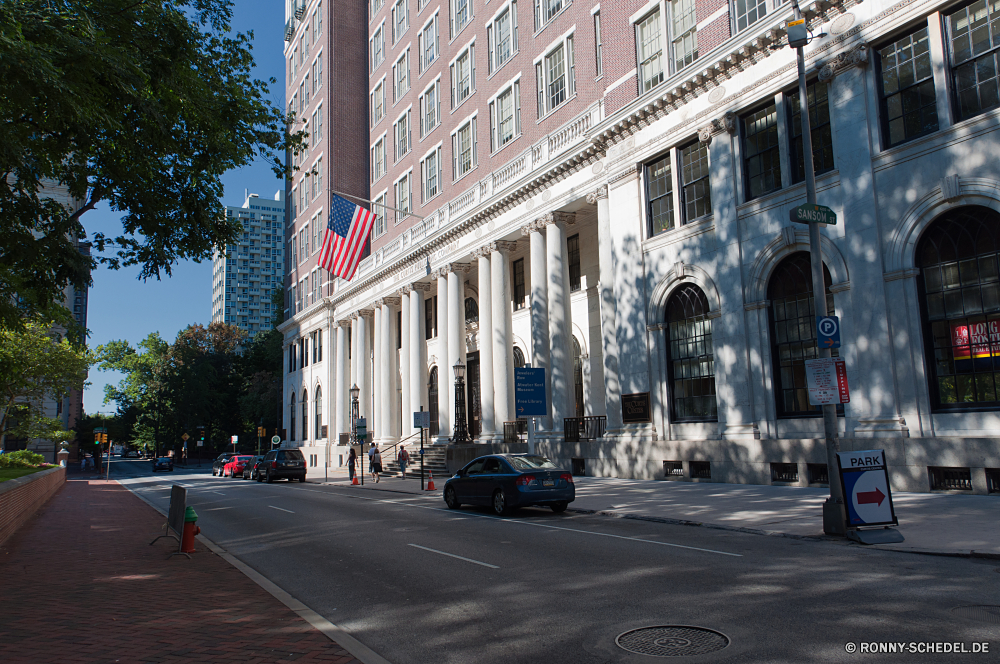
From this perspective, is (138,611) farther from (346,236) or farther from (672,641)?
(346,236)

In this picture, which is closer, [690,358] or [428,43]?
[690,358]

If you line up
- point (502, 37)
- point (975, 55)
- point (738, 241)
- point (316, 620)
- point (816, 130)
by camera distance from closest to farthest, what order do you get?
point (316, 620) → point (975, 55) → point (816, 130) → point (738, 241) → point (502, 37)

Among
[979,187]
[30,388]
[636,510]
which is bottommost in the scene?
[636,510]

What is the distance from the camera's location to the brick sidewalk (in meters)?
6.17

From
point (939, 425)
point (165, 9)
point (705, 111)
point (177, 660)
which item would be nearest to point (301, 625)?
point (177, 660)

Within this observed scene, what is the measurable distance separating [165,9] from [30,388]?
30.3 metres

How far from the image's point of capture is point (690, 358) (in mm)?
23750

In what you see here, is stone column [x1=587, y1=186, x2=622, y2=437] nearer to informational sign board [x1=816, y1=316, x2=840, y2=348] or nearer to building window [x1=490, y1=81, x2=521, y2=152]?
building window [x1=490, y1=81, x2=521, y2=152]

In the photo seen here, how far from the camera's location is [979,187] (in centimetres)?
1592

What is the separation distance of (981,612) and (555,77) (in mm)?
29490

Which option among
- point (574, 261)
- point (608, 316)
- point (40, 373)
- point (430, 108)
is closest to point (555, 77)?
point (574, 261)

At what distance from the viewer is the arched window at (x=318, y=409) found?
5766cm

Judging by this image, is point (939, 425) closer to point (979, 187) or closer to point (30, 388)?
point (979, 187)

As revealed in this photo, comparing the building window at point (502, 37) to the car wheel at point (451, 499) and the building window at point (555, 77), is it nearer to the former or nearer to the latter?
the building window at point (555, 77)
